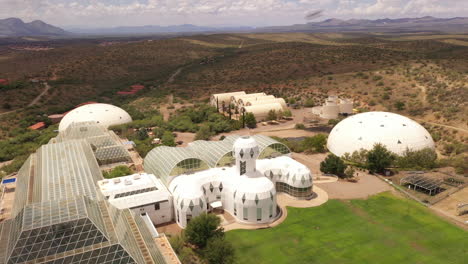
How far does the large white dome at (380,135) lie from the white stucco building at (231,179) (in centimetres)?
1734

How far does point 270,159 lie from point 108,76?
5000 inches

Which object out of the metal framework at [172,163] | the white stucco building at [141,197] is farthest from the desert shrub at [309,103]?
the white stucco building at [141,197]

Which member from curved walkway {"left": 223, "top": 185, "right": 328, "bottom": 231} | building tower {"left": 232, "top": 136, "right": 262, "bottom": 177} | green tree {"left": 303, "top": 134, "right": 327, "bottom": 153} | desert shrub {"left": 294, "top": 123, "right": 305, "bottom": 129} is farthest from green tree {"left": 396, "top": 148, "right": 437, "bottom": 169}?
desert shrub {"left": 294, "top": 123, "right": 305, "bottom": 129}

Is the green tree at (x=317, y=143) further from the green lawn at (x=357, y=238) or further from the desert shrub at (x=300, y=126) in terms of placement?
the green lawn at (x=357, y=238)

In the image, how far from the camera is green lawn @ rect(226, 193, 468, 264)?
1378 inches

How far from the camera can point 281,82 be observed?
5502 inches

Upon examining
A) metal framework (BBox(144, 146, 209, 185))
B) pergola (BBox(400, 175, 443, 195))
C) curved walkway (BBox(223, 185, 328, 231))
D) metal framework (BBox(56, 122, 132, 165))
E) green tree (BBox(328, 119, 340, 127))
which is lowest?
curved walkway (BBox(223, 185, 328, 231))

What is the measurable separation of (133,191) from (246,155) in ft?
52.3

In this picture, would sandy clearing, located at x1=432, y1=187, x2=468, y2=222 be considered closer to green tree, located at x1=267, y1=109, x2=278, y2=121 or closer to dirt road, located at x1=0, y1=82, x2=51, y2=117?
green tree, located at x1=267, y1=109, x2=278, y2=121

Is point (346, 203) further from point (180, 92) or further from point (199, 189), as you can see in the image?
point (180, 92)

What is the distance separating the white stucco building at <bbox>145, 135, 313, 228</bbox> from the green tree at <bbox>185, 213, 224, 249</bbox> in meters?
4.61

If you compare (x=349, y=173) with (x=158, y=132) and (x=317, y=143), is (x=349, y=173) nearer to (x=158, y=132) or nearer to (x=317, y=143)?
(x=317, y=143)

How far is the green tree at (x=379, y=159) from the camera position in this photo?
5581cm

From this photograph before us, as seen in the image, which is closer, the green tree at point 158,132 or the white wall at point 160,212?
the white wall at point 160,212
